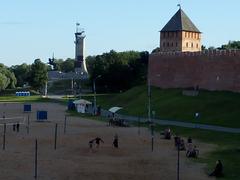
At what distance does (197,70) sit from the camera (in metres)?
69.4

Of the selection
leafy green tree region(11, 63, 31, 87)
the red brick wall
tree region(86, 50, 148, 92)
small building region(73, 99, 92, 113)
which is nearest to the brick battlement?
the red brick wall

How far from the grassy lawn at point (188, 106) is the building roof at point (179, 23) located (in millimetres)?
15150

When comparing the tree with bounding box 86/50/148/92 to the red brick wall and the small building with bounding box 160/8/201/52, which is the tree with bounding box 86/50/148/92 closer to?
the small building with bounding box 160/8/201/52

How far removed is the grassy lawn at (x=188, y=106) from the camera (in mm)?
48925

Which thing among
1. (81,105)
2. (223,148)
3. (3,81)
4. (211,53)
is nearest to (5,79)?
(3,81)

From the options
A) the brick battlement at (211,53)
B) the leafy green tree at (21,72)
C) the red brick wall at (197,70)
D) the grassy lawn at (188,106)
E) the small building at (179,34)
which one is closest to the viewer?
the grassy lawn at (188,106)

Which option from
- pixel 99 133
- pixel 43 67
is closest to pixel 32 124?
pixel 99 133

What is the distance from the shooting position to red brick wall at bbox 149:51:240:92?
205 ft

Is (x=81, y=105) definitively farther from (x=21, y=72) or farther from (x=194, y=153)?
(x=21, y=72)

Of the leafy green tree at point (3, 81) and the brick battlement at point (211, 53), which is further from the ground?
the brick battlement at point (211, 53)

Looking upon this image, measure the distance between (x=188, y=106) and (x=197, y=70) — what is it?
44.6ft

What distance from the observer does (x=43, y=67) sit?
123 metres

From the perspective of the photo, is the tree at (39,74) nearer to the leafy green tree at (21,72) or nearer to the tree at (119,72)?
the tree at (119,72)

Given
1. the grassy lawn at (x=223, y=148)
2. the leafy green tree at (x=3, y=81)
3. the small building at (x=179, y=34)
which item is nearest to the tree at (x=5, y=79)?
the leafy green tree at (x=3, y=81)
